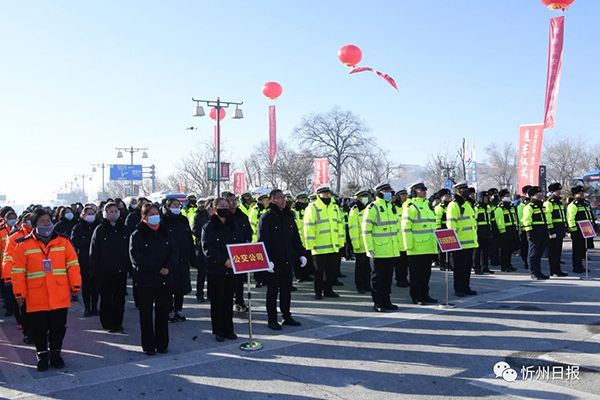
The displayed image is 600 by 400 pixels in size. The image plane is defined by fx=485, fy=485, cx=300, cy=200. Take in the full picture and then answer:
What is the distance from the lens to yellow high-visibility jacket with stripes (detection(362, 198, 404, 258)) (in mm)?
8625

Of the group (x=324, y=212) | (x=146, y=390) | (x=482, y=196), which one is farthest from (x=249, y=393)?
(x=482, y=196)

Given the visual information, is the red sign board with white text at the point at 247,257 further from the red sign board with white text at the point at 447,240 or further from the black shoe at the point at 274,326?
the red sign board with white text at the point at 447,240

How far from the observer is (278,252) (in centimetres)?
770

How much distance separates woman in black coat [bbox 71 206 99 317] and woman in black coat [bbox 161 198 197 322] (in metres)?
1.50

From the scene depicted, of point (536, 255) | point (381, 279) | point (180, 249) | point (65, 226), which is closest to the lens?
point (180, 249)

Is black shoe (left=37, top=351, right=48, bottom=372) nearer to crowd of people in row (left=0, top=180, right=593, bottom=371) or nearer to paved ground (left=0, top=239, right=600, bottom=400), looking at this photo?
crowd of people in row (left=0, top=180, right=593, bottom=371)

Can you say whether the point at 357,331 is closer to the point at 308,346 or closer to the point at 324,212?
the point at 308,346

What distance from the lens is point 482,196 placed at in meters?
13.6

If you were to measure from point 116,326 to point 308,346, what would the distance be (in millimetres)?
3270

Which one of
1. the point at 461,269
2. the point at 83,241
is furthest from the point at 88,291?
the point at 461,269

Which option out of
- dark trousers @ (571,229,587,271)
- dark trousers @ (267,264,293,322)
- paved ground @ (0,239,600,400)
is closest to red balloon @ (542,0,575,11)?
dark trousers @ (571,229,587,271)

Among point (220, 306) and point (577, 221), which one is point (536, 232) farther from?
point (220, 306)

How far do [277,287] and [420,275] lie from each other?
310 cm

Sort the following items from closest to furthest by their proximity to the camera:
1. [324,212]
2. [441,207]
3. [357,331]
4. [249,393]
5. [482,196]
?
[249,393] < [357,331] < [324,212] < [441,207] < [482,196]
